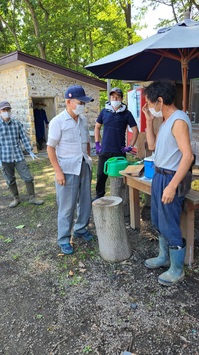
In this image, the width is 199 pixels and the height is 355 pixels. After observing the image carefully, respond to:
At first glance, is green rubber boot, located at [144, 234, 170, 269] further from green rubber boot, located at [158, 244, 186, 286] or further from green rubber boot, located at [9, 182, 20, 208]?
green rubber boot, located at [9, 182, 20, 208]

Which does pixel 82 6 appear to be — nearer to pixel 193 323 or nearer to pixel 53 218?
pixel 53 218

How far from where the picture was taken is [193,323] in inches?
86.4

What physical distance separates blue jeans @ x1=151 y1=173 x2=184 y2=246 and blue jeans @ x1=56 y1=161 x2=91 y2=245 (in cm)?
100

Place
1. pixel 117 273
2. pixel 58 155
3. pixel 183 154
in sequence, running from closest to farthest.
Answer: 1. pixel 183 154
2. pixel 117 273
3. pixel 58 155

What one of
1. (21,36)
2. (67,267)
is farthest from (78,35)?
(67,267)

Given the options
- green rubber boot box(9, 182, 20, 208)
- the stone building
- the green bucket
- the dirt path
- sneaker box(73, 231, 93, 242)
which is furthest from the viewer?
the stone building

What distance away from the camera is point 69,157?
10.2 feet

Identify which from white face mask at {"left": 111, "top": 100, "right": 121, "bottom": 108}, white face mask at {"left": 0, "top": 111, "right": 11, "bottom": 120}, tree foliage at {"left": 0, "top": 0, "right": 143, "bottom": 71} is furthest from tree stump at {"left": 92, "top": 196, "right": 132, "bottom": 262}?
tree foliage at {"left": 0, "top": 0, "right": 143, "bottom": 71}

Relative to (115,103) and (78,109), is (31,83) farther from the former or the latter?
(78,109)

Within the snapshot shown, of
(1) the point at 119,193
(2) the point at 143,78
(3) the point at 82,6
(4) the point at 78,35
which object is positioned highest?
(3) the point at 82,6

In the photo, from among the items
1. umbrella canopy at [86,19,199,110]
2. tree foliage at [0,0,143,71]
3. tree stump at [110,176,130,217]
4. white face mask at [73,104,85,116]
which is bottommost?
tree stump at [110,176,130,217]

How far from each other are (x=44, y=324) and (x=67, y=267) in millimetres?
827

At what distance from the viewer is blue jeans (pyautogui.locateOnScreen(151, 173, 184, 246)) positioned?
2441 millimetres

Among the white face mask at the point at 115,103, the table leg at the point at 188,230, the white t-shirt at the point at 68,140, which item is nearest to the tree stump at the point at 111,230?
the white t-shirt at the point at 68,140
